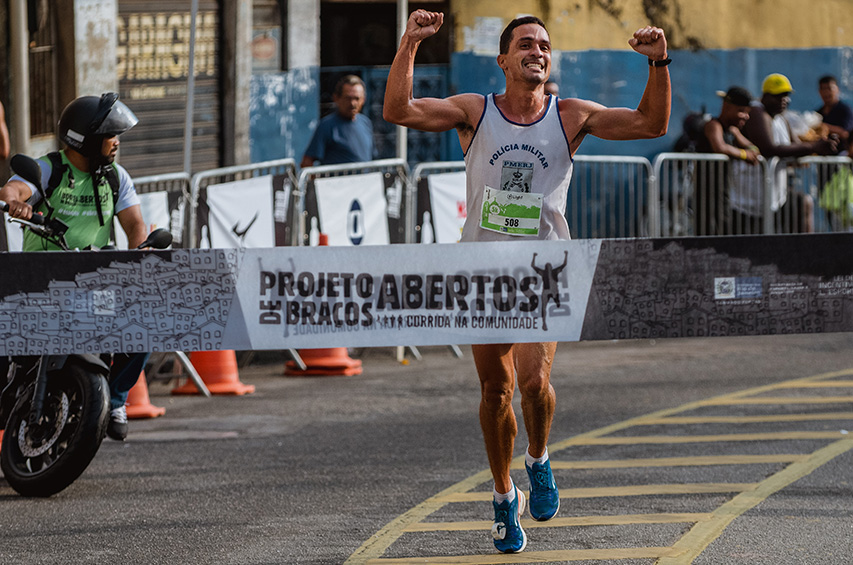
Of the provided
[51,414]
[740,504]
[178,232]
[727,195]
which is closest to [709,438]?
[740,504]

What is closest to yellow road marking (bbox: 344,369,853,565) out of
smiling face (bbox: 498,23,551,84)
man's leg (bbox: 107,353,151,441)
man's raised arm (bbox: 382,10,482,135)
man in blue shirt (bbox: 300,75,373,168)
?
man's leg (bbox: 107,353,151,441)

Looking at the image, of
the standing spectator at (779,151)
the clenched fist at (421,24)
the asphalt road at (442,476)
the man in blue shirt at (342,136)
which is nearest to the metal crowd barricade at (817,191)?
the standing spectator at (779,151)

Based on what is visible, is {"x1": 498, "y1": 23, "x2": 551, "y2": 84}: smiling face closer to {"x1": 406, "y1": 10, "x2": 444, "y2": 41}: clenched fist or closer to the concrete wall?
{"x1": 406, "y1": 10, "x2": 444, "y2": 41}: clenched fist

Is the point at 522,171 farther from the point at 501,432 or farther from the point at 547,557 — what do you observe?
the point at 547,557

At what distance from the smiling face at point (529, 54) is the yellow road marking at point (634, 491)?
220 centimetres

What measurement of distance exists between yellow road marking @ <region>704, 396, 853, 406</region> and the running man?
4.33 m

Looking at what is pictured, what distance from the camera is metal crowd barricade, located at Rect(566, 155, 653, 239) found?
15.3 meters

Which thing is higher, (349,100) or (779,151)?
(349,100)

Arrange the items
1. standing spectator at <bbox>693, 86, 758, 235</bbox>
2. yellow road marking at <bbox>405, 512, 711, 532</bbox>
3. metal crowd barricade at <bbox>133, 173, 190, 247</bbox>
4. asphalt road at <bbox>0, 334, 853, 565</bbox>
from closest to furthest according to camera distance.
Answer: asphalt road at <bbox>0, 334, 853, 565</bbox> < yellow road marking at <bbox>405, 512, 711, 532</bbox> < metal crowd barricade at <bbox>133, 173, 190, 247</bbox> < standing spectator at <bbox>693, 86, 758, 235</bbox>

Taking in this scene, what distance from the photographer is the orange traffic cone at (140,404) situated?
394 inches

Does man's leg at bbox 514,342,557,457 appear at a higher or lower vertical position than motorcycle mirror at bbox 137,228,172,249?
lower

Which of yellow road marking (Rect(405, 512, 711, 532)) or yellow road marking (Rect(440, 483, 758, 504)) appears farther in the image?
yellow road marking (Rect(440, 483, 758, 504))

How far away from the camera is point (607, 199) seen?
16625 mm

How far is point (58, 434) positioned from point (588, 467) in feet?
9.11
